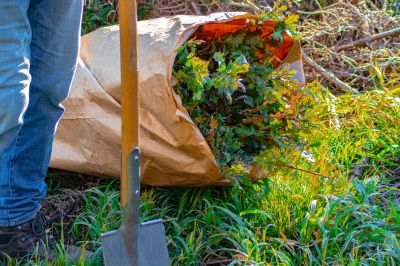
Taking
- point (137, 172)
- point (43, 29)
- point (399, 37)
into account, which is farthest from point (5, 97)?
point (399, 37)

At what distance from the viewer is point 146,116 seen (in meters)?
2.08

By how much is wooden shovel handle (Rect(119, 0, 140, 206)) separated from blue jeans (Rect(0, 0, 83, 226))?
0.86ft

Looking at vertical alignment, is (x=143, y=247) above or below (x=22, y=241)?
above

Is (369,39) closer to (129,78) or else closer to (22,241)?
(129,78)

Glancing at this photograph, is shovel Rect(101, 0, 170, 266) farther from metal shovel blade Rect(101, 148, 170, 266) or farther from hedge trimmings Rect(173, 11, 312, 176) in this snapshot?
hedge trimmings Rect(173, 11, 312, 176)

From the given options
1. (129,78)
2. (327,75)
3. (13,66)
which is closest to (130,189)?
(129,78)

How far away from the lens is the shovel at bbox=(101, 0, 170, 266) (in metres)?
1.64

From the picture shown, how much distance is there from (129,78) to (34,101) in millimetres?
428

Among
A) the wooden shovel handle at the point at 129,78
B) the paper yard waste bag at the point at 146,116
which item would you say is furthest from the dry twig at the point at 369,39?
the wooden shovel handle at the point at 129,78

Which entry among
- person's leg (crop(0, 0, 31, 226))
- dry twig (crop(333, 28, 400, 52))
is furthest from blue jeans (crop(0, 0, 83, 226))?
dry twig (crop(333, 28, 400, 52))

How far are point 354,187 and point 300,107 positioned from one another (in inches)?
13.5

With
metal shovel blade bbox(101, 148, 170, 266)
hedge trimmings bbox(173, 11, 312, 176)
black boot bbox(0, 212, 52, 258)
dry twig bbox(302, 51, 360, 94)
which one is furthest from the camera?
dry twig bbox(302, 51, 360, 94)

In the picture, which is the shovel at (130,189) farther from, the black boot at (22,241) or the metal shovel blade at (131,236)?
the black boot at (22,241)

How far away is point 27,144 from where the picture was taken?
1934 millimetres
